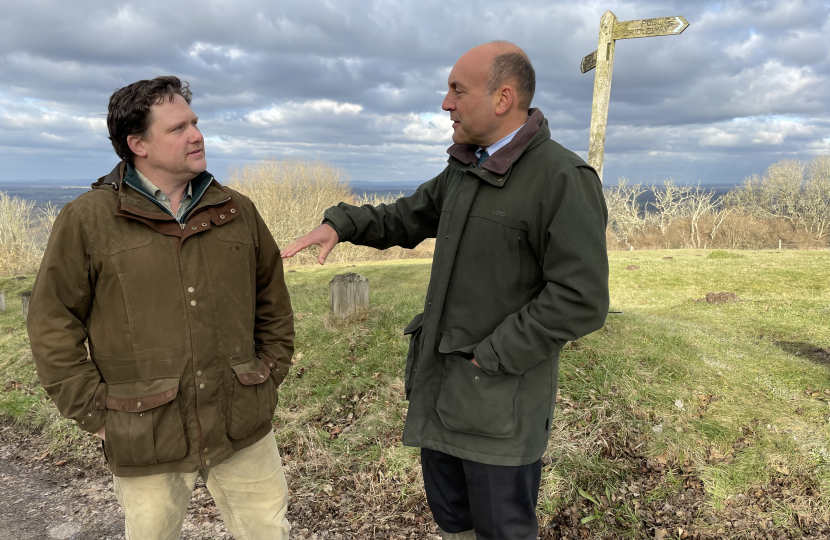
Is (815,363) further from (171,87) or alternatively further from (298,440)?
(171,87)

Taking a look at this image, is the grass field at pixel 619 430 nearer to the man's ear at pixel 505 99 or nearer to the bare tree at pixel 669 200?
the man's ear at pixel 505 99

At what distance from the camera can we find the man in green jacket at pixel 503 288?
7.09 feet

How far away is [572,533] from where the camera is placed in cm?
380

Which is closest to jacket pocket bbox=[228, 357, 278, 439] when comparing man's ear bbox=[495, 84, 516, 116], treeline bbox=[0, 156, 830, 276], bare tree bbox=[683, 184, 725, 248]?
man's ear bbox=[495, 84, 516, 116]

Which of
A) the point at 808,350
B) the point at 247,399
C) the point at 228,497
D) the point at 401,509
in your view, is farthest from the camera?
the point at 808,350

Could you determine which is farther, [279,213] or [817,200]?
[817,200]

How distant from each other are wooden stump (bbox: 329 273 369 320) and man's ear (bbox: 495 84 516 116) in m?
5.24

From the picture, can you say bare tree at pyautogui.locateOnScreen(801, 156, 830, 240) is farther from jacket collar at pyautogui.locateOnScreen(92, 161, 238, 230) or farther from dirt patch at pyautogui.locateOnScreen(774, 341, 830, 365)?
jacket collar at pyautogui.locateOnScreen(92, 161, 238, 230)

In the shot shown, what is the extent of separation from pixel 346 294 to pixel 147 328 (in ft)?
16.8

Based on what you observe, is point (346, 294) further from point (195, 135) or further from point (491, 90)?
point (491, 90)

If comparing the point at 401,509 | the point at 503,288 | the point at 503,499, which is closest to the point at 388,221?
the point at 503,288

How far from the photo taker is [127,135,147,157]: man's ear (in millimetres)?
2453

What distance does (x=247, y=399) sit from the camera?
103 inches

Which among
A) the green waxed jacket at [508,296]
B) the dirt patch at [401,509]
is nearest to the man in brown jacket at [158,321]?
the green waxed jacket at [508,296]
